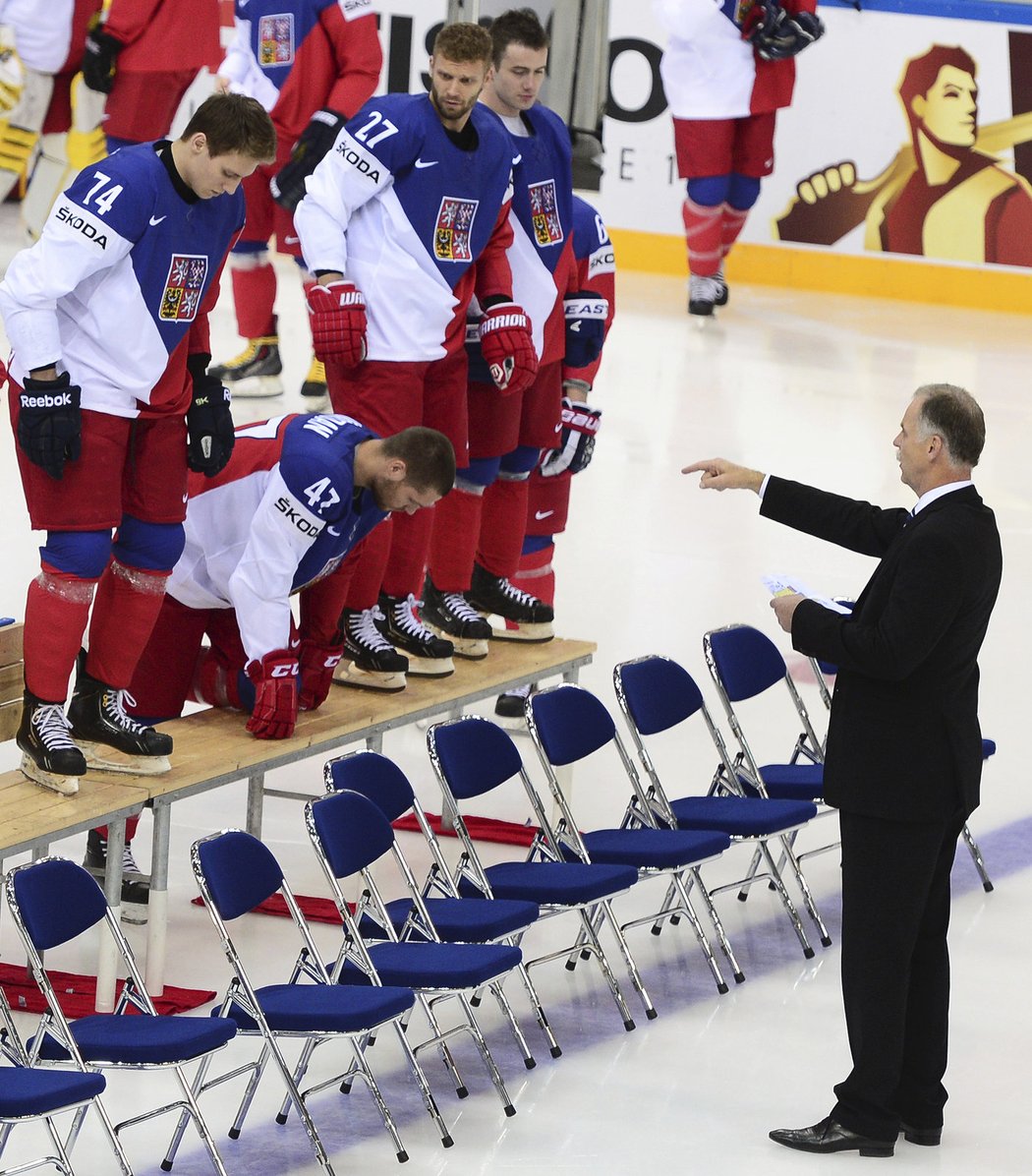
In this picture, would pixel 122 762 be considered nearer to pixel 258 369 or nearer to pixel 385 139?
pixel 385 139

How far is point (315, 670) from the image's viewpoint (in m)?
5.98

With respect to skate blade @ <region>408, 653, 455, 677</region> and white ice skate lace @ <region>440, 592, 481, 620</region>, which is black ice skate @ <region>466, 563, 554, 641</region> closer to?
white ice skate lace @ <region>440, 592, 481, 620</region>

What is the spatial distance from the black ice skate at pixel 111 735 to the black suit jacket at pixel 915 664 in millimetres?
1589

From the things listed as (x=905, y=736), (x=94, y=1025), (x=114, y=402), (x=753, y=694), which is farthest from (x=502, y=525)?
(x=94, y=1025)

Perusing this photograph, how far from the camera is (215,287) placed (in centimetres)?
541

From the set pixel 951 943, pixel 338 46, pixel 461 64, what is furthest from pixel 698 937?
pixel 338 46

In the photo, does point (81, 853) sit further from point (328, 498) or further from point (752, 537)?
point (752, 537)

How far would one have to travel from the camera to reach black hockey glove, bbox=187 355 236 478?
5.48 metres

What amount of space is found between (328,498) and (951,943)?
2.09 metres

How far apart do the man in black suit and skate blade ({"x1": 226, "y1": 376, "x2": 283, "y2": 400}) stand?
7033mm

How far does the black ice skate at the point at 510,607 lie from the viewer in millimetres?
7047

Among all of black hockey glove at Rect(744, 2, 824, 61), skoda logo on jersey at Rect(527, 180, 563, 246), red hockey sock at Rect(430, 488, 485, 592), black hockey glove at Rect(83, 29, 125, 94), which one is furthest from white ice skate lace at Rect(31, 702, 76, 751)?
black hockey glove at Rect(744, 2, 824, 61)

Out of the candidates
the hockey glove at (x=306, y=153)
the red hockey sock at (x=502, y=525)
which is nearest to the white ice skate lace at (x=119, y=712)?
the red hockey sock at (x=502, y=525)

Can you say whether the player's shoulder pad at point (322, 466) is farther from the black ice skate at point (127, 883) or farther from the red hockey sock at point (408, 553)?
the black ice skate at point (127, 883)
